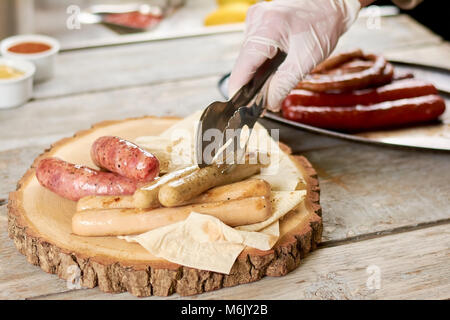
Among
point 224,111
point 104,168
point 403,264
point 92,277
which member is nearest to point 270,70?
point 224,111

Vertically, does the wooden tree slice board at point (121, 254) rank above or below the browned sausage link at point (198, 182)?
A: below

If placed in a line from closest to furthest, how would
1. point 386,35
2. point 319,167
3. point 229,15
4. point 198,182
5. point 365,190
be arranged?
point 198,182, point 365,190, point 319,167, point 386,35, point 229,15

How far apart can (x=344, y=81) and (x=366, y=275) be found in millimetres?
1026

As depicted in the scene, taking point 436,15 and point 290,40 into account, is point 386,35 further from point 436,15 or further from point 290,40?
point 290,40

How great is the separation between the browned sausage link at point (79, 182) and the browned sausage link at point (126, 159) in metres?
0.03

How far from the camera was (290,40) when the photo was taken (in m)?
2.31

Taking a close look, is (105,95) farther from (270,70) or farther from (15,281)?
(15,281)

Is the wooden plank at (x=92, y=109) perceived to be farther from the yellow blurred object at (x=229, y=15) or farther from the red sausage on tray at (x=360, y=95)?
the yellow blurred object at (x=229, y=15)

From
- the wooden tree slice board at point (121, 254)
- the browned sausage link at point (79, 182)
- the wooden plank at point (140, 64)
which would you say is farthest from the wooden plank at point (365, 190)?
the wooden plank at point (140, 64)

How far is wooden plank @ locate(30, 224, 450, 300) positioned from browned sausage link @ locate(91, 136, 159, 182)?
0.39 meters

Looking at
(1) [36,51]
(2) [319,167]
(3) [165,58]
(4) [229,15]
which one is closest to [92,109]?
(1) [36,51]

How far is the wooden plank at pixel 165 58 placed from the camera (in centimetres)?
320

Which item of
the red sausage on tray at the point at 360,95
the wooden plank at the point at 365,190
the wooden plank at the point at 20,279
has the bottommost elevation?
the wooden plank at the point at 20,279

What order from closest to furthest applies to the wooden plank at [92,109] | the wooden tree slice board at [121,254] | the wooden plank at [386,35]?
the wooden tree slice board at [121,254], the wooden plank at [92,109], the wooden plank at [386,35]
